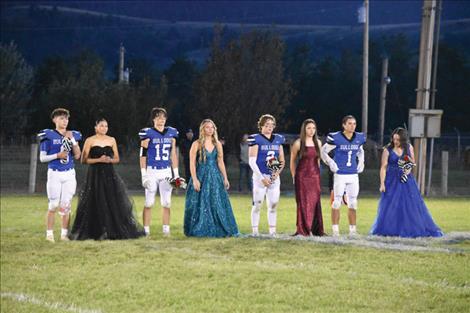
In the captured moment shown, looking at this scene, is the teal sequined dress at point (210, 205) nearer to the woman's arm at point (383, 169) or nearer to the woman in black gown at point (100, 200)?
the woman in black gown at point (100, 200)

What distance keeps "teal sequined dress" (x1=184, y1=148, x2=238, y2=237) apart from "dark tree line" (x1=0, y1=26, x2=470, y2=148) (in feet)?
94.0

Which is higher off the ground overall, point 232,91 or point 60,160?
point 232,91

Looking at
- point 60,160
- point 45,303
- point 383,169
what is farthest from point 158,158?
point 45,303

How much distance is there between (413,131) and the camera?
2844 cm

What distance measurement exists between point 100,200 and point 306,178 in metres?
3.50

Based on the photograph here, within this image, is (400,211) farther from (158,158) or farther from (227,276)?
(227,276)

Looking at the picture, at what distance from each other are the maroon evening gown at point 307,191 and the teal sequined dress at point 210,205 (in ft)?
4.04

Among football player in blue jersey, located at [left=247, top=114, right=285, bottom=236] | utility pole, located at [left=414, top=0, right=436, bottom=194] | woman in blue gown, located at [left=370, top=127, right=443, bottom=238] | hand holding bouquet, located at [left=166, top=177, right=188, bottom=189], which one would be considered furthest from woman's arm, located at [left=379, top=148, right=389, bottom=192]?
utility pole, located at [left=414, top=0, right=436, bottom=194]

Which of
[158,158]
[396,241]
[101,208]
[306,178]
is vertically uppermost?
[158,158]

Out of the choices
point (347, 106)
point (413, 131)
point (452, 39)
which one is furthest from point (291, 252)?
point (452, 39)

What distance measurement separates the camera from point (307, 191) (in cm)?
1752

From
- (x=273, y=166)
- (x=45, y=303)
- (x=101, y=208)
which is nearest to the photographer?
(x=45, y=303)

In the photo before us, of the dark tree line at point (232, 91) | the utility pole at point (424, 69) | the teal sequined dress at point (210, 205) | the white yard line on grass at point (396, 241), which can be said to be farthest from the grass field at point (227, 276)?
the dark tree line at point (232, 91)

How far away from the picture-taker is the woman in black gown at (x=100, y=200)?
1752 centimetres
